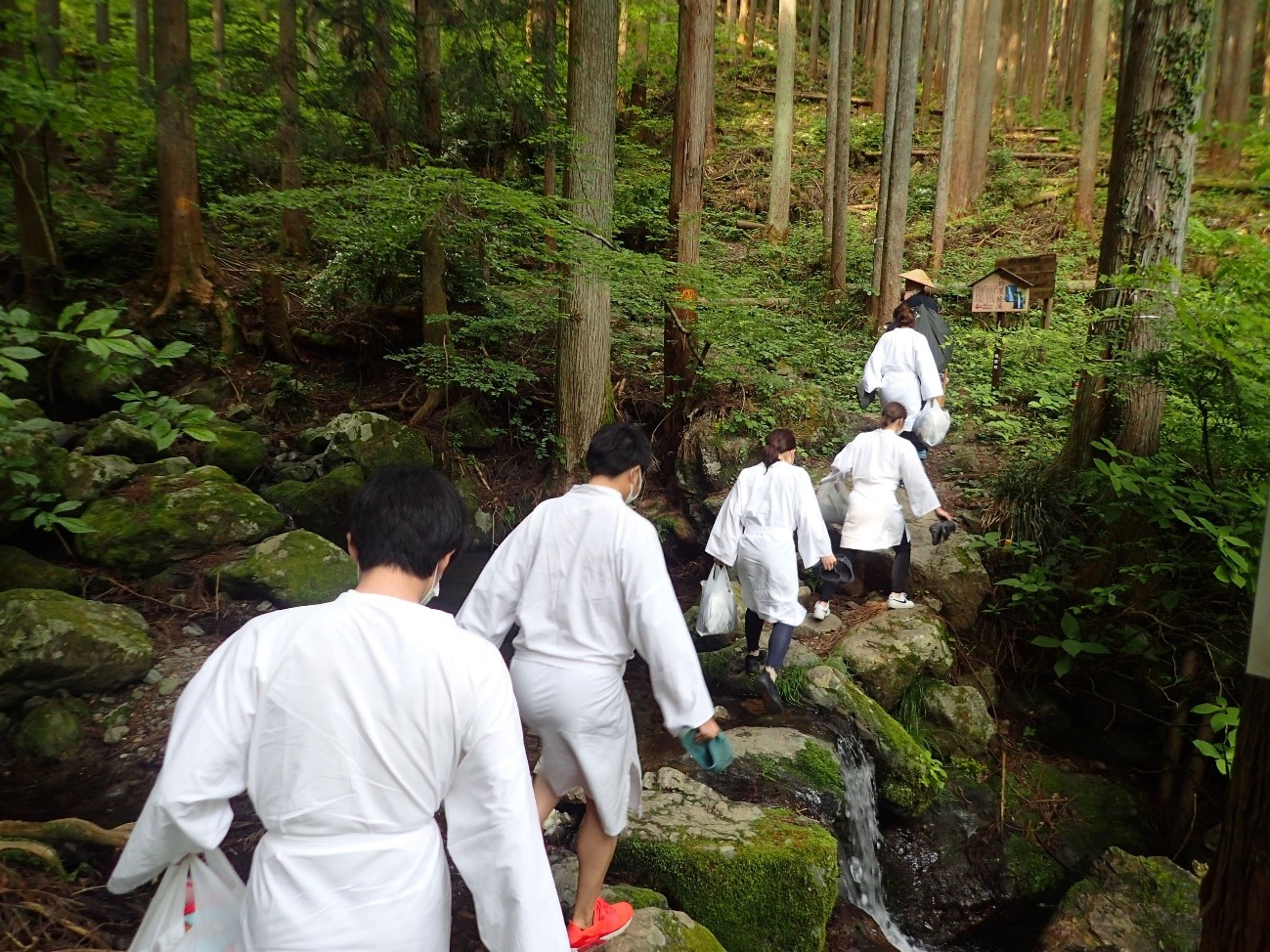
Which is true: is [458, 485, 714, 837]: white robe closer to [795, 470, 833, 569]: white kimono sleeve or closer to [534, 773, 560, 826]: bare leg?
[534, 773, 560, 826]: bare leg

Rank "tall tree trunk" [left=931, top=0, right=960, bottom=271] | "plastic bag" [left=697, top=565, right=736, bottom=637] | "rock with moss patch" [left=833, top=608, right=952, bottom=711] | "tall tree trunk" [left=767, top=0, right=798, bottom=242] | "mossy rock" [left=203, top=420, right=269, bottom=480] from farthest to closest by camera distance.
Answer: "tall tree trunk" [left=767, top=0, right=798, bottom=242] < "tall tree trunk" [left=931, top=0, right=960, bottom=271] < "mossy rock" [left=203, top=420, right=269, bottom=480] < "rock with moss patch" [left=833, top=608, right=952, bottom=711] < "plastic bag" [left=697, top=565, right=736, bottom=637]

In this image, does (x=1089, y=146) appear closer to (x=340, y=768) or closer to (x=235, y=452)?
(x=235, y=452)

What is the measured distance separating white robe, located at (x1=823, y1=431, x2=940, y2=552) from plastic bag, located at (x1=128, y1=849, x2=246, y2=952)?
5264 mm

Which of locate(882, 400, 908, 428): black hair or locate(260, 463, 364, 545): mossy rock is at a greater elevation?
locate(882, 400, 908, 428): black hair

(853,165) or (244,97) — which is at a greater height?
(853,165)

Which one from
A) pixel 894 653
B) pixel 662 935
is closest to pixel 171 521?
pixel 662 935

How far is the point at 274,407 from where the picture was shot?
8836 mm

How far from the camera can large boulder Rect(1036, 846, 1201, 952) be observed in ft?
15.1

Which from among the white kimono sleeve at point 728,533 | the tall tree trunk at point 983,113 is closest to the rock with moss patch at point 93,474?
the white kimono sleeve at point 728,533

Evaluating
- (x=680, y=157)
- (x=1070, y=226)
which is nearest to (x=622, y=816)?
(x=680, y=157)

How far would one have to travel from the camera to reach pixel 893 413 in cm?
599

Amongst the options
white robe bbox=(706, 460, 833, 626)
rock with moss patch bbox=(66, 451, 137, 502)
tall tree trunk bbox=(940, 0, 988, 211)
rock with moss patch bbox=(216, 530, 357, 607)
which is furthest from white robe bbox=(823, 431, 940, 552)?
tall tree trunk bbox=(940, 0, 988, 211)

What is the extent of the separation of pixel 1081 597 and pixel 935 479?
2049 mm

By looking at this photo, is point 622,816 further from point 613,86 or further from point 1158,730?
point 613,86
